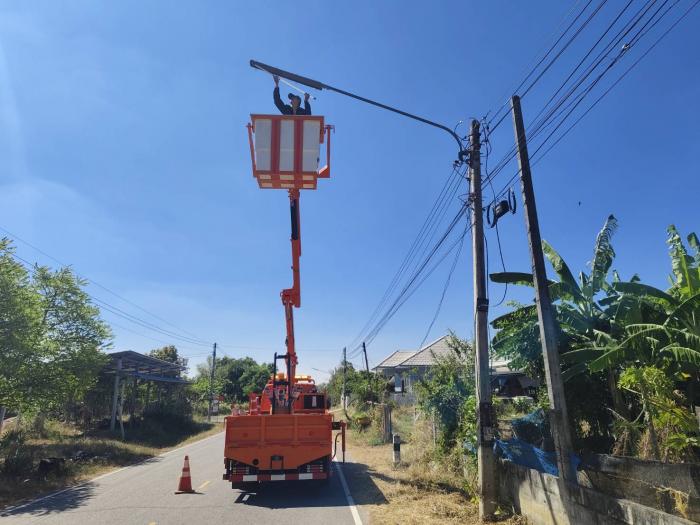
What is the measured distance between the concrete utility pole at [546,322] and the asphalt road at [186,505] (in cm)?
355

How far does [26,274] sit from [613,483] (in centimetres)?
1718

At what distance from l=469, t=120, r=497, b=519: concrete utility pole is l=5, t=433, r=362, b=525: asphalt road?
2266 millimetres

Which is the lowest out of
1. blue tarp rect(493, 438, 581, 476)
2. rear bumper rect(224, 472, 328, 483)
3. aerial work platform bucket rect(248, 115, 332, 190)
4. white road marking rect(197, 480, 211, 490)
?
white road marking rect(197, 480, 211, 490)

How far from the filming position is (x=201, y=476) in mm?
13883

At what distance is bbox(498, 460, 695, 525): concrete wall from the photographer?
5.22 m

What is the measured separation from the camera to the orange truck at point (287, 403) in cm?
875

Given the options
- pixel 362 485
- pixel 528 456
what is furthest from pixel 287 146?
pixel 362 485

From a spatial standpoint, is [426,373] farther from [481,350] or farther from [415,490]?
[481,350]

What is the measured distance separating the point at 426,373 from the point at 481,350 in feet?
44.4

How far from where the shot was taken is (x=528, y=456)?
828 centimetres

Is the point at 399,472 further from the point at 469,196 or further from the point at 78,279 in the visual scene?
the point at 78,279

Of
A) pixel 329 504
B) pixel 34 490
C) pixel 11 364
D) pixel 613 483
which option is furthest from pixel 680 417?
pixel 11 364

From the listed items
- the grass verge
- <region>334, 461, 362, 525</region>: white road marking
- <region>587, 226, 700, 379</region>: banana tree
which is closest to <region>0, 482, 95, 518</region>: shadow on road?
the grass verge

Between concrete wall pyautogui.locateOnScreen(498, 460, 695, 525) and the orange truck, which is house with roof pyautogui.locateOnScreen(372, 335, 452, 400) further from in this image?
concrete wall pyautogui.locateOnScreen(498, 460, 695, 525)
